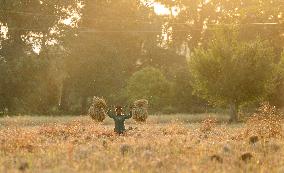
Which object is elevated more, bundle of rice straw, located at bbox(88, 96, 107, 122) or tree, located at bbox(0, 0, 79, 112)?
tree, located at bbox(0, 0, 79, 112)

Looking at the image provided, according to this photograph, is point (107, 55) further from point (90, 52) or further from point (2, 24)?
point (2, 24)

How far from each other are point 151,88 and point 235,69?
11005mm

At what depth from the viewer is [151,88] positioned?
45.6 m

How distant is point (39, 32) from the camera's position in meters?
53.1

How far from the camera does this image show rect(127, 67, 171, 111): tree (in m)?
45.5

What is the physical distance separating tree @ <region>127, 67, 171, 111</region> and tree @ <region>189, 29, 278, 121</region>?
28.6ft

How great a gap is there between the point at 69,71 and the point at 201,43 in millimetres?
15772

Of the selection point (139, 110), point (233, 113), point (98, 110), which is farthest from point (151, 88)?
point (139, 110)

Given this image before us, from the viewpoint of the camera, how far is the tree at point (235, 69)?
36.1m

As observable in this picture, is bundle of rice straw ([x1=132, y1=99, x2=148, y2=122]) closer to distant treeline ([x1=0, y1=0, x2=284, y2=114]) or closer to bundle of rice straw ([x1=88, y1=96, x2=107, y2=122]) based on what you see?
bundle of rice straw ([x1=88, y1=96, x2=107, y2=122])

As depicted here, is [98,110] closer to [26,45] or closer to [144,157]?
[144,157]

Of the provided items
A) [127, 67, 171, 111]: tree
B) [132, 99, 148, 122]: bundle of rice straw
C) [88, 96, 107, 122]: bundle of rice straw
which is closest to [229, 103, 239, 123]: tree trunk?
[127, 67, 171, 111]: tree

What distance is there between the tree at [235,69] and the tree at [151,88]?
8703mm

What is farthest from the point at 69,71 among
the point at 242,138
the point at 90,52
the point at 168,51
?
the point at 242,138
